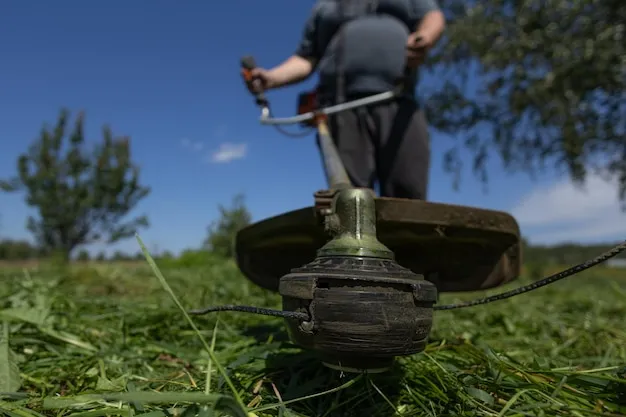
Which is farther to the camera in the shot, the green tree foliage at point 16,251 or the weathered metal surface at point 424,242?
the green tree foliage at point 16,251

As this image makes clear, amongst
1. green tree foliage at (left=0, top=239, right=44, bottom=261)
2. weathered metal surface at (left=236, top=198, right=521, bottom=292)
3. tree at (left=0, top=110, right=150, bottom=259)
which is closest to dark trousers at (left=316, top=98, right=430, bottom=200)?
weathered metal surface at (left=236, top=198, right=521, bottom=292)

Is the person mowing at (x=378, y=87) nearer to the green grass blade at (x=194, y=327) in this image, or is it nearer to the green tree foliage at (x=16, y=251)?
the green grass blade at (x=194, y=327)

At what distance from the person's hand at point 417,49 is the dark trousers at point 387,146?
0.26 metres

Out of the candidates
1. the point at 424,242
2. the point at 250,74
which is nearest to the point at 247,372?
the point at 424,242

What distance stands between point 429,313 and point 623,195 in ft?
41.5

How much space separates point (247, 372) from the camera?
1305 mm

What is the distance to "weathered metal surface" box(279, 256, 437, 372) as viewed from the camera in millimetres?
870

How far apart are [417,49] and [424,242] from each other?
79 centimetres

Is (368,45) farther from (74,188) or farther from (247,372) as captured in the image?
(74,188)

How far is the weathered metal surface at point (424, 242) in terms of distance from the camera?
1262 millimetres

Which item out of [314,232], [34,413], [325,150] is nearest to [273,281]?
[314,232]

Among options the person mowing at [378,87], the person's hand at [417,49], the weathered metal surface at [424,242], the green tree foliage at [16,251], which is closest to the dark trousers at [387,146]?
the person mowing at [378,87]

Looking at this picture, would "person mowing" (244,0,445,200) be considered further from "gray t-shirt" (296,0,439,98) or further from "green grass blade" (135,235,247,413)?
"green grass blade" (135,235,247,413)

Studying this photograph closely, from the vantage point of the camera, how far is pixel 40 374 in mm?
1366
